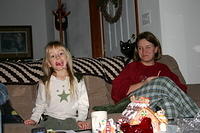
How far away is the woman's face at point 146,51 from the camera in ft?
7.50

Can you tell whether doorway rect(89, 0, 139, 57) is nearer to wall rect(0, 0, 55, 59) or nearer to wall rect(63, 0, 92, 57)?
wall rect(63, 0, 92, 57)

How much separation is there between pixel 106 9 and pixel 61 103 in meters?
2.15

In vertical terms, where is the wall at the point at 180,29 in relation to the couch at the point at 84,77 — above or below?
above

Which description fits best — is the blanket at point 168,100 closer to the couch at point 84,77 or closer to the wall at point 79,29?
the couch at point 84,77

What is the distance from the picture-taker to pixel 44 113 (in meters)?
2.01

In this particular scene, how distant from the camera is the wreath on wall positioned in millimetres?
3545

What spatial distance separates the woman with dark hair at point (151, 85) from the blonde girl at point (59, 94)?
19cm

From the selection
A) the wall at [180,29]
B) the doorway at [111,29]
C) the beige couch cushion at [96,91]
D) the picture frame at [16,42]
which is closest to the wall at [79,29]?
the doorway at [111,29]

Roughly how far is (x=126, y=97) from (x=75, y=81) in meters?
0.33

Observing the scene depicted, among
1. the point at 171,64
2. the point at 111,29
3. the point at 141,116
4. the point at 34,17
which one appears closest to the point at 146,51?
the point at 171,64

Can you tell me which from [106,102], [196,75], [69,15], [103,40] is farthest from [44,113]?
[69,15]

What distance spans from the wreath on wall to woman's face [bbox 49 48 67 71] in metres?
1.66

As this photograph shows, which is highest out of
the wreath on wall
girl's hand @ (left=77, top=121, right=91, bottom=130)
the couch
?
the wreath on wall

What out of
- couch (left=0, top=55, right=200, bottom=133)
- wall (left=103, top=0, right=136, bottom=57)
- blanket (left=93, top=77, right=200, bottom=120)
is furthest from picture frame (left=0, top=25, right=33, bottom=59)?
blanket (left=93, top=77, right=200, bottom=120)
